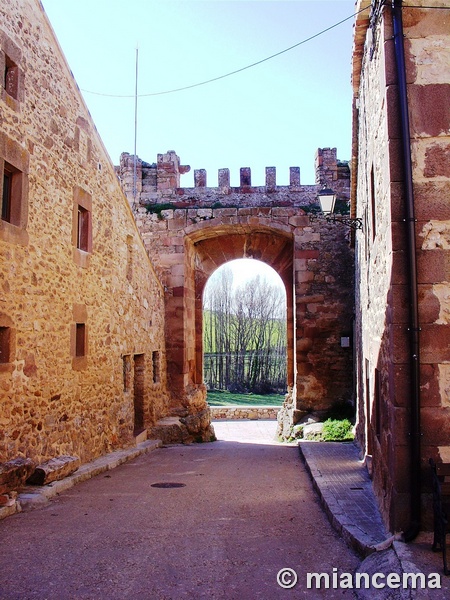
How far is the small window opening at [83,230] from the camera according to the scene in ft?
28.7

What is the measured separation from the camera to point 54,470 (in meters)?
6.88

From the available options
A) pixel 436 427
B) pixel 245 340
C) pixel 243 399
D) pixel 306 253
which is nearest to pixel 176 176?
pixel 306 253

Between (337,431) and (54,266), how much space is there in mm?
7066

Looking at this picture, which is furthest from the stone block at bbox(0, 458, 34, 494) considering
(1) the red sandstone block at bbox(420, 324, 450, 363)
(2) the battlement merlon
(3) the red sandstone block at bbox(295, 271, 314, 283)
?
(2) the battlement merlon

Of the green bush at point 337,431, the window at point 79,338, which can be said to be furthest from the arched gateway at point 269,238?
the window at point 79,338

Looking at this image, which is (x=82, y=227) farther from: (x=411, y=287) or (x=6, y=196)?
(x=411, y=287)

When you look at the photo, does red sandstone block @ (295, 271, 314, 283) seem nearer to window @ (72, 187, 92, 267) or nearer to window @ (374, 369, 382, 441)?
window @ (72, 187, 92, 267)

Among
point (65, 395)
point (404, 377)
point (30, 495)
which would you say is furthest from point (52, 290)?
point (404, 377)

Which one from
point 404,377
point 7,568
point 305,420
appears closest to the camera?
point 7,568

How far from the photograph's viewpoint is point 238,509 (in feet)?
20.0

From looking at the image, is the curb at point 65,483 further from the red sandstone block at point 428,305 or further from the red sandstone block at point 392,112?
the red sandstone block at point 392,112

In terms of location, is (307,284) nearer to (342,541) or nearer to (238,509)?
(238,509)

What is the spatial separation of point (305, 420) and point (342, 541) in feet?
28.7

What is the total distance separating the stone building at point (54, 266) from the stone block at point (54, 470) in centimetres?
17
